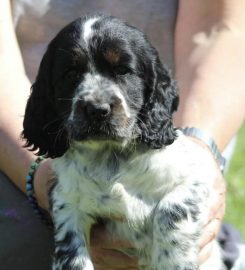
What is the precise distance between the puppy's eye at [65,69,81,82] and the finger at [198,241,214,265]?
118 centimetres

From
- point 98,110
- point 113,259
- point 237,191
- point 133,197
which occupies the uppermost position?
point 98,110

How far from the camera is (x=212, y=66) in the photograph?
564cm

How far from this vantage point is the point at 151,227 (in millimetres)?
4766

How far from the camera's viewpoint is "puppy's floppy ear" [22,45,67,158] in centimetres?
468

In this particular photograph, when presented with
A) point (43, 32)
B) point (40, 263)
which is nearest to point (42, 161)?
point (40, 263)

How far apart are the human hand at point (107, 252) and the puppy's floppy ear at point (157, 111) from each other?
569 mm

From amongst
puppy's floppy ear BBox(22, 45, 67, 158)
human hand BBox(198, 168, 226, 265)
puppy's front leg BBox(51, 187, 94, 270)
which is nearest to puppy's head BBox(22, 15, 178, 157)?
puppy's floppy ear BBox(22, 45, 67, 158)

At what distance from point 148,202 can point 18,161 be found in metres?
1.16

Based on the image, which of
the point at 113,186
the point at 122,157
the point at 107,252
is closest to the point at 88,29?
the point at 122,157

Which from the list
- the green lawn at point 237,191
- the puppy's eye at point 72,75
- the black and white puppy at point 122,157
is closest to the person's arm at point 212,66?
the black and white puppy at point 122,157

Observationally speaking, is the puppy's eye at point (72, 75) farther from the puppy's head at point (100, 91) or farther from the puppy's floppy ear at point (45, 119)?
the puppy's floppy ear at point (45, 119)

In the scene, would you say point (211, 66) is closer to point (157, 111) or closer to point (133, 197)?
point (157, 111)

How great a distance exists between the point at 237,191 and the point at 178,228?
3.82 metres

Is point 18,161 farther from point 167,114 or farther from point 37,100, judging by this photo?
point 167,114
